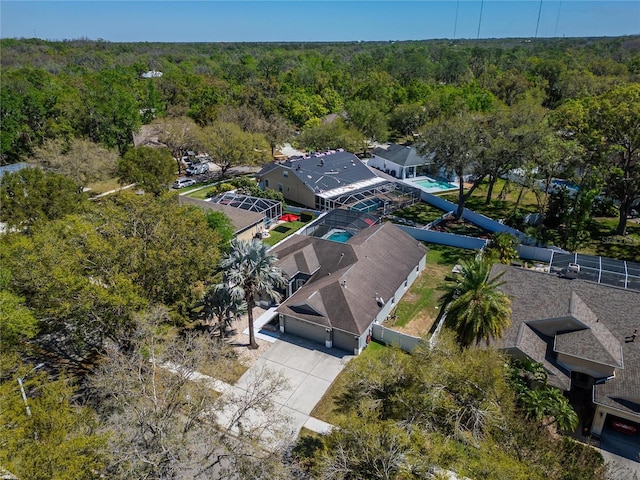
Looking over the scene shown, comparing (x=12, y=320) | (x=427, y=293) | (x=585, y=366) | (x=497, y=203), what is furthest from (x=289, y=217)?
(x=585, y=366)

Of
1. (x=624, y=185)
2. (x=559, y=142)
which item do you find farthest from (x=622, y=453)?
(x=624, y=185)

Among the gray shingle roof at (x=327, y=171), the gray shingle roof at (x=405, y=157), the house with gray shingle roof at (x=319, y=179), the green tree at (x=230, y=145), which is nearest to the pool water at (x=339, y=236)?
the house with gray shingle roof at (x=319, y=179)

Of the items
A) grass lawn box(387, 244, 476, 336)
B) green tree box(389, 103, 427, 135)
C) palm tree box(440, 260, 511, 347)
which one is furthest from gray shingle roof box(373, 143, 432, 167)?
palm tree box(440, 260, 511, 347)

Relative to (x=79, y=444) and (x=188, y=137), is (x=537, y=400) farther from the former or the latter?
(x=188, y=137)

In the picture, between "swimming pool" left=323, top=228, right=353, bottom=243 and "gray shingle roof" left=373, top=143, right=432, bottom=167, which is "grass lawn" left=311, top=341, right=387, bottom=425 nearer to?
"swimming pool" left=323, top=228, right=353, bottom=243

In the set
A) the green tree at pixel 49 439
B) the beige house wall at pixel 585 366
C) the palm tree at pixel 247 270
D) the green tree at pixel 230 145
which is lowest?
the beige house wall at pixel 585 366

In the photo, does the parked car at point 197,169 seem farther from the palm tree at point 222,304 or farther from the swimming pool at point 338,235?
the palm tree at point 222,304
